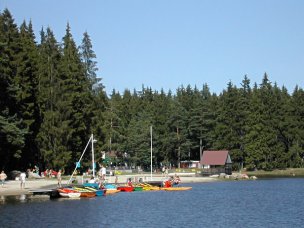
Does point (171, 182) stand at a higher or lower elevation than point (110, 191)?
higher

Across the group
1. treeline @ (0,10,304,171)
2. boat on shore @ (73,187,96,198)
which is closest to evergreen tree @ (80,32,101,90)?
treeline @ (0,10,304,171)

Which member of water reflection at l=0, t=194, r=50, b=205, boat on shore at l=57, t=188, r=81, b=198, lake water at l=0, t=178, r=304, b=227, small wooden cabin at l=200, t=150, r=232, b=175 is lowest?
lake water at l=0, t=178, r=304, b=227

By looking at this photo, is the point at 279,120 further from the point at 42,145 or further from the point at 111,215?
the point at 111,215

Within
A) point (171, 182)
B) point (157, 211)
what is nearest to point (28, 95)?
point (171, 182)

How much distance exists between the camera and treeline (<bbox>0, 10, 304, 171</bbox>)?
81.7 m

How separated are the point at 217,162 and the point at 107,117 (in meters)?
26.6

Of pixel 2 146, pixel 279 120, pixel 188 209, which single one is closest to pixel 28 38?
pixel 2 146

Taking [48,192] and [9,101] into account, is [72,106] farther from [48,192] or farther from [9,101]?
[48,192]

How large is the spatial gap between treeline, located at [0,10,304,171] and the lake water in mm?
20656

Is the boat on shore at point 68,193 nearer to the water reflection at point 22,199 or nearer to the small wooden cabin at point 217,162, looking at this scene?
the water reflection at point 22,199

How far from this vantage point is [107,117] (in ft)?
395

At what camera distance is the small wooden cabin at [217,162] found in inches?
4823

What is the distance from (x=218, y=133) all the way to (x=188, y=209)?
87774 mm

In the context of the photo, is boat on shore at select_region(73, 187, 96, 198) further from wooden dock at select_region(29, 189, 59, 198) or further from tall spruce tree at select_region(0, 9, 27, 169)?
tall spruce tree at select_region(0, 9, 27, 169)
